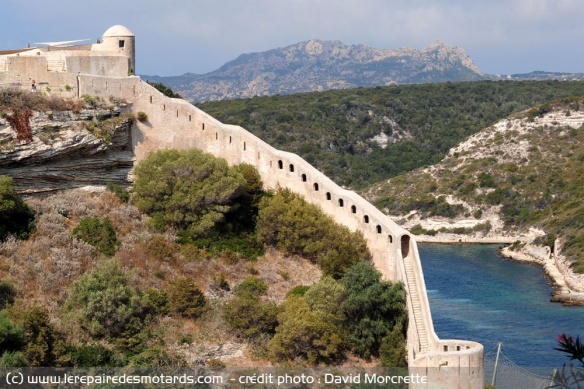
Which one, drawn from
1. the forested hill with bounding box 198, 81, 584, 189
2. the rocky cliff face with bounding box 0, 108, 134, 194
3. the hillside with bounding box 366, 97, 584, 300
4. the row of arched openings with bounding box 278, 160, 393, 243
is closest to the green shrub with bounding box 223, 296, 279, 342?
the row of arched openings with bounding box 278, 160, 393, 243

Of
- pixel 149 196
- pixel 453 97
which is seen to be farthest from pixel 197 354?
pixel 453 97

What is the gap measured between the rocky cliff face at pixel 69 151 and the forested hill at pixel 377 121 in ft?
260

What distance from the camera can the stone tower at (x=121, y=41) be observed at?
42219 mm

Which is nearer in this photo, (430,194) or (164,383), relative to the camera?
(164,383)

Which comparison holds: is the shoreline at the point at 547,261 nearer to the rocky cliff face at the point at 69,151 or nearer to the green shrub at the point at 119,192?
the green shrub at the point at 119,192

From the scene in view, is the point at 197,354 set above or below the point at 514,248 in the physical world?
above

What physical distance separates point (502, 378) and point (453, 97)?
112414 millimetres

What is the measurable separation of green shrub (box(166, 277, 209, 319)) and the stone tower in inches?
452

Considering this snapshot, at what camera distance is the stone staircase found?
33.2 meters

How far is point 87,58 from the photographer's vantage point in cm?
4034

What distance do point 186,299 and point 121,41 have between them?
1338cm

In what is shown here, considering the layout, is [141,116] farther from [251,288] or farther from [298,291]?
[298,291]

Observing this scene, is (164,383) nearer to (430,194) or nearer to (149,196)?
(149,196)

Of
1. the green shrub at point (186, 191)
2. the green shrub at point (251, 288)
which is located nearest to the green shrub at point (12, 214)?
the green shrub at point (186, 191)
